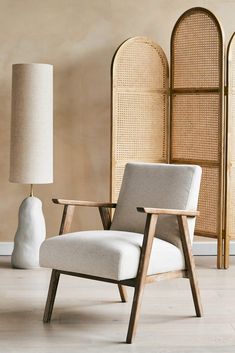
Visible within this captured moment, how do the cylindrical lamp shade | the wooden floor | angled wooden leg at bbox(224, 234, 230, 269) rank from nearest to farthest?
the wooden floor → the cylindrical lamp shade → angled wooden leg at bbox(224, 234, 230, 269)

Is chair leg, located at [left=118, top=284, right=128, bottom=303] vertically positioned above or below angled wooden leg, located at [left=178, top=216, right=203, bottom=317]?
below

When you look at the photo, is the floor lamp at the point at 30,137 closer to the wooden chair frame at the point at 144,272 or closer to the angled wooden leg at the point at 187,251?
the wooden chair frame at the point at 144,272

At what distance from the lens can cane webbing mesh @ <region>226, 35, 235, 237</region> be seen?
19.5ft

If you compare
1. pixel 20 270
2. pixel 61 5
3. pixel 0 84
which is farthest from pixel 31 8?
pixel 20 270

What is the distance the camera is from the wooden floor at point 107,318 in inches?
149

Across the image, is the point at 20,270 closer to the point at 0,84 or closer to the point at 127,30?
the point at 0,84

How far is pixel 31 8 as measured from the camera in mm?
6434

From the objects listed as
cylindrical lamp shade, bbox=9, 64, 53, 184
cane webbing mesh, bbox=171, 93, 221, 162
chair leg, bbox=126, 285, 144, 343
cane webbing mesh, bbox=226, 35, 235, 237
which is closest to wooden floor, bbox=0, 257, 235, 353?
chair leg, bbox=126, 285, 144, 343

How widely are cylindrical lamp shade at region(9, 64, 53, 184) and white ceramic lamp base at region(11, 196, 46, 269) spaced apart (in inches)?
9.4

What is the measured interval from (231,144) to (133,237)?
2.13m

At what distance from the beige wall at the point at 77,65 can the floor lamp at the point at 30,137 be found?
1.97ft

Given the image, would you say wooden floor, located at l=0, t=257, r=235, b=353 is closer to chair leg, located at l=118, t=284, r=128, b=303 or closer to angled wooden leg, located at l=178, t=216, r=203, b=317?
chair leg, located at l=118, t=284, r=128, b=303

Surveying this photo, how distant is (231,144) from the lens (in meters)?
6.05

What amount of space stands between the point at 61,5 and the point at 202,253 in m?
2.51
